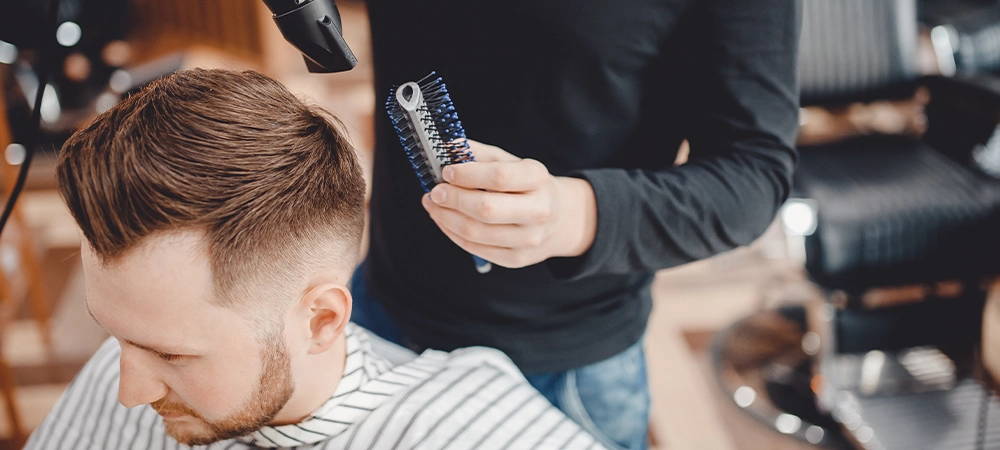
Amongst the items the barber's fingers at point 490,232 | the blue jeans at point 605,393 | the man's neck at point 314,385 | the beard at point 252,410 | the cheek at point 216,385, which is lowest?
the blue jeans at point 605,393

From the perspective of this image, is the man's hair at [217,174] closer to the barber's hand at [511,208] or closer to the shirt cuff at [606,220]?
the barber's hand at [511,208]

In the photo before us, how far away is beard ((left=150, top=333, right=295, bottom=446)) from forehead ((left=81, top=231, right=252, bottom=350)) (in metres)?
0.08

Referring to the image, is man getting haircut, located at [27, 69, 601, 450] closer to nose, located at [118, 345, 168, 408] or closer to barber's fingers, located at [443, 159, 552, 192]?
nose, located at [118, 345, 168, 408]

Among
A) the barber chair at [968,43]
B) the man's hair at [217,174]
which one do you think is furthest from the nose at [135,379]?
the barber chair at [968,43]

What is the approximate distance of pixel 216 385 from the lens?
752 millimetres

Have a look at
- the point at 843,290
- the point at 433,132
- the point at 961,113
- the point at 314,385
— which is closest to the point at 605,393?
the point at 314,385

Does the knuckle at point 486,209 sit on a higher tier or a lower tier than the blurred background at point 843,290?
higher

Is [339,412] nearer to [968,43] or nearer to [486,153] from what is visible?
[486,153]

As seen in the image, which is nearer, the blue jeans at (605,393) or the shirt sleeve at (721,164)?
the shirt sleeve at (721,164)

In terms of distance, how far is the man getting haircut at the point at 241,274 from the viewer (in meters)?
0.68

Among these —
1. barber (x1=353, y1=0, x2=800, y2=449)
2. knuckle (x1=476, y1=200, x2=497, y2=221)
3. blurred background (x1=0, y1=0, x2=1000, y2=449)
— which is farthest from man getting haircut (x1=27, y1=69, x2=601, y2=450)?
blurred background (x1=0, y1=0, x2=1000, y2=449)

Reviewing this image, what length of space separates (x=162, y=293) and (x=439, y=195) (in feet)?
0.93

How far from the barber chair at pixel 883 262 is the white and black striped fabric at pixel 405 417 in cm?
115

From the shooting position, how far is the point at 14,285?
2342mm
